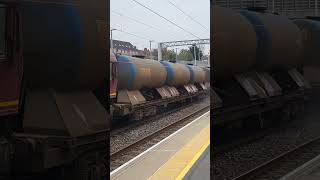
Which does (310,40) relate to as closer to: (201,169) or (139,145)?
(201,169)

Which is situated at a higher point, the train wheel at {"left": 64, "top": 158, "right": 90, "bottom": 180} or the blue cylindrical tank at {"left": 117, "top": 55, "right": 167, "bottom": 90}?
the blue cylindrical tank at {"left": 117, "top": 55, "right": 167, "bottom": 90}

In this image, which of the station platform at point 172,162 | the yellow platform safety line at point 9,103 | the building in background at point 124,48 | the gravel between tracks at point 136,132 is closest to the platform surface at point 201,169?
the station platform at point 172,162

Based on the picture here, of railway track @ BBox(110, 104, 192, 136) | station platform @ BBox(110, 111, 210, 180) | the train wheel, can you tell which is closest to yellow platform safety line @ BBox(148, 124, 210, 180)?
station platform @ BBox(110, 111, 210, 180)

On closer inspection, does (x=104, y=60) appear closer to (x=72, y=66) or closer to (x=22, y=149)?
→ (x=72, y=66)

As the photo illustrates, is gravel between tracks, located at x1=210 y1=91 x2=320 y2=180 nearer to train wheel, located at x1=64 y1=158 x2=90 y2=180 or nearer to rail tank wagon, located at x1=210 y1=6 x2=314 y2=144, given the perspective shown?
rail tank wagon, located at x1=210 y1=6 x2=314 y2=144

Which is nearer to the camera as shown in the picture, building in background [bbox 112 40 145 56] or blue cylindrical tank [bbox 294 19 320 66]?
building in background [bbox 112 40 145 56]

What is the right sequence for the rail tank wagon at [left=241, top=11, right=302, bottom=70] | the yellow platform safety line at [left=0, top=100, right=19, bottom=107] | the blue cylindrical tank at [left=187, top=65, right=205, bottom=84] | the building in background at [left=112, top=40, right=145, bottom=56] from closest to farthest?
1. the yellow platform safety line at [left=0, top=100, right=19, bottom=107]
2. the building in background at [left=112, top=40, right=145, bottom=56]
3. the rail tank wagon at [left=241, top=11, right=302, bottom=70]
4. the blue cylindrical tank at [left=187, top=65, right=205, bottom=84]

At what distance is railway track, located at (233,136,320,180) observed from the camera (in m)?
1.57

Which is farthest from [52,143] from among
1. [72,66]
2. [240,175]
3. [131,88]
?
[240,175]

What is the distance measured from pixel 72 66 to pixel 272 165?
0.96 m

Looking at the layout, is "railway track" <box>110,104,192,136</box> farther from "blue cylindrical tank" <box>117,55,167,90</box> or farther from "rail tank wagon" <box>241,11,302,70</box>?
"rail tank wagon" <box>241,11,302,70</box>

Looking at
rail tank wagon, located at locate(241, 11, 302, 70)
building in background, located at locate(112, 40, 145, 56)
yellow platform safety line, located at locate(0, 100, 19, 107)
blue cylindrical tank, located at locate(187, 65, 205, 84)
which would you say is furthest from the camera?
blue cylindrical tank, located at locate(187, 65, 205, 84)

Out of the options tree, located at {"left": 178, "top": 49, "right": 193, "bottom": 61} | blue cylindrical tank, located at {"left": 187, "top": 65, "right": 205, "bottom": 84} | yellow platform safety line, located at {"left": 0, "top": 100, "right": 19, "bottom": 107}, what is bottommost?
yellow platform safety line, located at {"left": 0, "top": 100, "right": 19, "bottom": 107}

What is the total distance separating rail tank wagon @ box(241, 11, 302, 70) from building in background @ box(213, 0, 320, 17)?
0.03m
